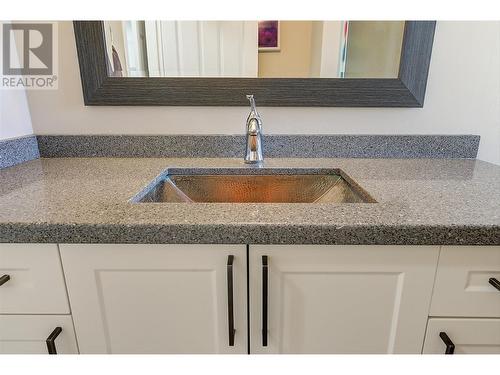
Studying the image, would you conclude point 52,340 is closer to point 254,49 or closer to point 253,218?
point 253,218

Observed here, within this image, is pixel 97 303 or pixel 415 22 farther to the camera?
pixel 415 22

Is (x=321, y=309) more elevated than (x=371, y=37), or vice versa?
(x=371, y=37)

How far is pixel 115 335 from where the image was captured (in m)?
0.61

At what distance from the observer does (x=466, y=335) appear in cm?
59

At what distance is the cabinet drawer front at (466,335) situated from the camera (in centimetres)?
58

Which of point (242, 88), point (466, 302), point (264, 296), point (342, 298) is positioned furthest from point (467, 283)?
point (242, 88)

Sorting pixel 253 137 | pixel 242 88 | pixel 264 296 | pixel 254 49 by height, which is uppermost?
pixel 254 49

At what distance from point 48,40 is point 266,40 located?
72cm

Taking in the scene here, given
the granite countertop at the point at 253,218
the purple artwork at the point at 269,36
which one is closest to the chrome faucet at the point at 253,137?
the purple artwork at the point at 269,36

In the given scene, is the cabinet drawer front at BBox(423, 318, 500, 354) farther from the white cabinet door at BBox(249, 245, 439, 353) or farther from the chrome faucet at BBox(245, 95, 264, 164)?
the chrome faucet at BBox(245, 95, 264, 164)

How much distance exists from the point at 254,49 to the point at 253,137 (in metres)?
0.30

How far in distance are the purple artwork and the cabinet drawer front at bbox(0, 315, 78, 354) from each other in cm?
92
